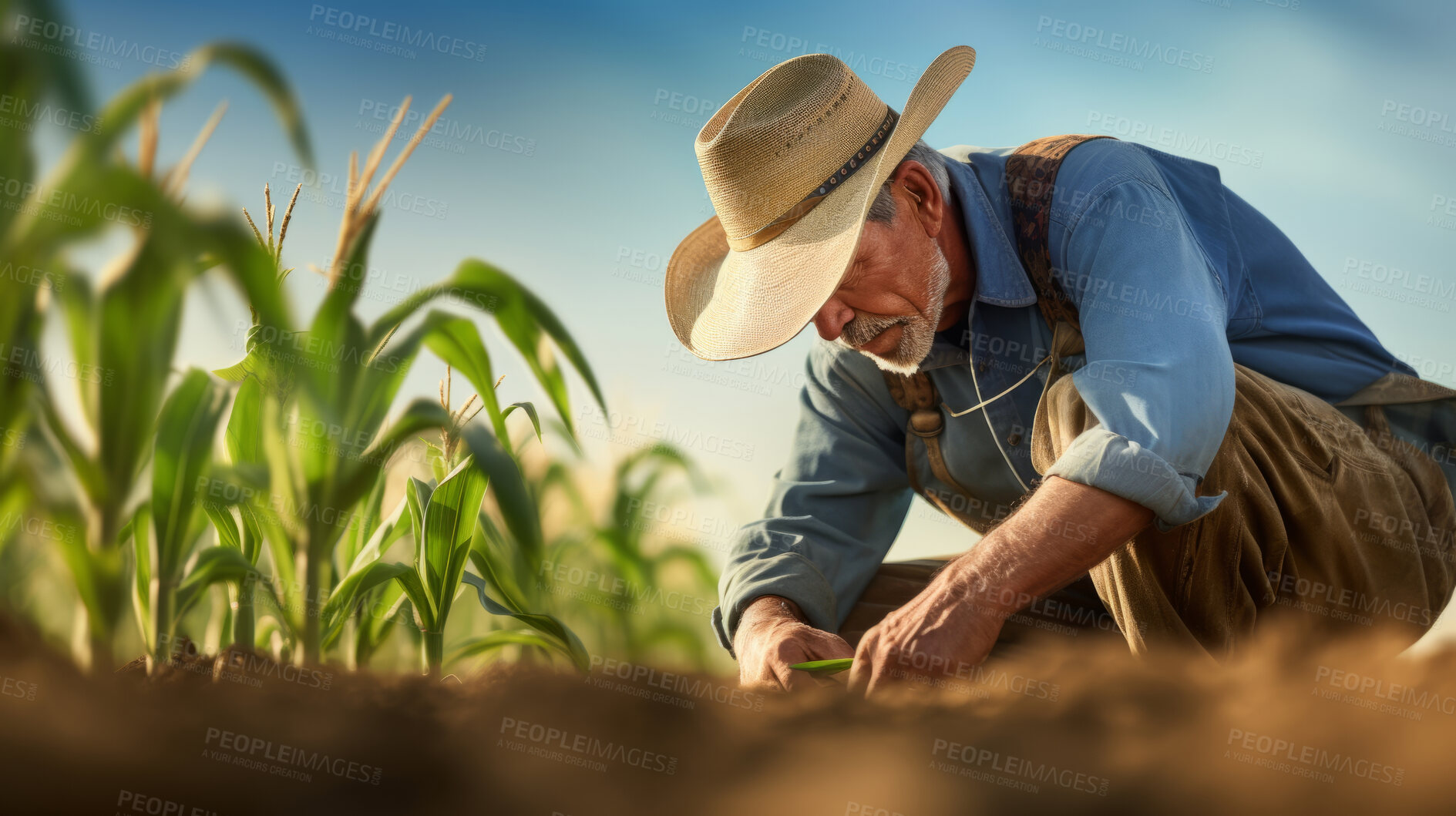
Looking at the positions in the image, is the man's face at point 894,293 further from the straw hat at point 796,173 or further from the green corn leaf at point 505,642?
the green corn leaf at point 505,642

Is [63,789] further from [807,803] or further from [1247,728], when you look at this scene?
[1247,728]

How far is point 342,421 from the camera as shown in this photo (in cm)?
143

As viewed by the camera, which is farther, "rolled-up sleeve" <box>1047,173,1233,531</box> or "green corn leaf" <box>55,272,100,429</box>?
"green corn leaf" <box>55,272,100,429</box>

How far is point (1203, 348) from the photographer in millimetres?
1125

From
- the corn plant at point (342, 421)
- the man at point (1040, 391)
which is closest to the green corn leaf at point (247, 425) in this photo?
the corn plant at point (342, 421)

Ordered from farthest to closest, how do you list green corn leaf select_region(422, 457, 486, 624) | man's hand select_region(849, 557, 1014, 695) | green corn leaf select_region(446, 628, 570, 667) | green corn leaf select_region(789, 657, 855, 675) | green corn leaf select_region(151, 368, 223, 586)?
green corn leaf select_region(446, 628, 570, 667) < green corn leaf select_region(422, 457, 486, 624) < green corn leaf select_region(151, 368, 223, 586) < green corn leaf select_region(789, 657, 855, 675) < man's hand select_region(849, 557, 1014, 695)

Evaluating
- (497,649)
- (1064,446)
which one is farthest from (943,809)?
(497,649)

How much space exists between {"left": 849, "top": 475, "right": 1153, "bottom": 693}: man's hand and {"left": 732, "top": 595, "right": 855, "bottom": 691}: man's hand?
8.7 inches

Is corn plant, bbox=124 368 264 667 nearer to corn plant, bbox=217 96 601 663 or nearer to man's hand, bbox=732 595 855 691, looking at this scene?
corn plant, bbox=217 96 601 663

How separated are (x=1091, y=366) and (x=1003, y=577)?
0.30 meters

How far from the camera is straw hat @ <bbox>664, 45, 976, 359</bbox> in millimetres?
1315

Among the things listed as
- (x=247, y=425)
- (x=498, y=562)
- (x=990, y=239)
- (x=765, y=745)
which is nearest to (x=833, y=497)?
(x=990, y=239)

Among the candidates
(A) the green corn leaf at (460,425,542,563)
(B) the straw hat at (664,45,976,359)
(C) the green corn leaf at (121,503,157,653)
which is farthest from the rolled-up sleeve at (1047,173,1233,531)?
(C) the green corn leaf at (121,503,157,653)

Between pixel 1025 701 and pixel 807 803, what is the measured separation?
0.24m
